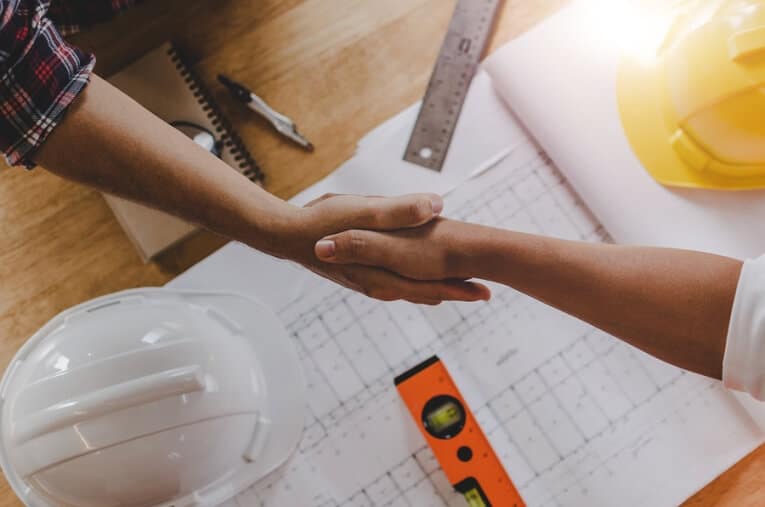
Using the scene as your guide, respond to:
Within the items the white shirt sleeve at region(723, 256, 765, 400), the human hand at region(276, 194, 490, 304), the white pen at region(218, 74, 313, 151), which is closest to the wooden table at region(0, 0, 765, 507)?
the white pen at region(218, 74, 313, 151)

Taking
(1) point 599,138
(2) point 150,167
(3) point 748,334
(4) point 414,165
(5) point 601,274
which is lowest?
(3) point 748,334

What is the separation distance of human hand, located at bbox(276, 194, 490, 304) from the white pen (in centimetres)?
12

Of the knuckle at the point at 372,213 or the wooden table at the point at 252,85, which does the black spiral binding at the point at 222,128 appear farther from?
the knuckle at the point at 372,213

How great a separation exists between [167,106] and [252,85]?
10cm

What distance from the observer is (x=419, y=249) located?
653 millimetres

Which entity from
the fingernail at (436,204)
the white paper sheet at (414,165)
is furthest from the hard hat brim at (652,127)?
the fingernail at (436,204)

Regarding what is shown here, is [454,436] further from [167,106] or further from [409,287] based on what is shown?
[167,106]

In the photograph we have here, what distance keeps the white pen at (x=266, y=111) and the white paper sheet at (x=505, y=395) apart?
15cm

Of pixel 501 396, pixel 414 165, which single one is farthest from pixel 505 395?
pixel 414 165

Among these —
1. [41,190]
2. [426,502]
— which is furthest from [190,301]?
[426,502]

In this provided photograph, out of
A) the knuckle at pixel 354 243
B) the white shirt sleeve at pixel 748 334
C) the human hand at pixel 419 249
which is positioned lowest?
the white shirt sleeve at pixel 748 334

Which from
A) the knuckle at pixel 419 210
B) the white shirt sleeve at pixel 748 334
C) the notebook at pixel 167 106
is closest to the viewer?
the white shirt sleeve at pixel 748 334

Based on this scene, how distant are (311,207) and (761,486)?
572 millimetres

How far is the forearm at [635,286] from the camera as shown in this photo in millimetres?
553
